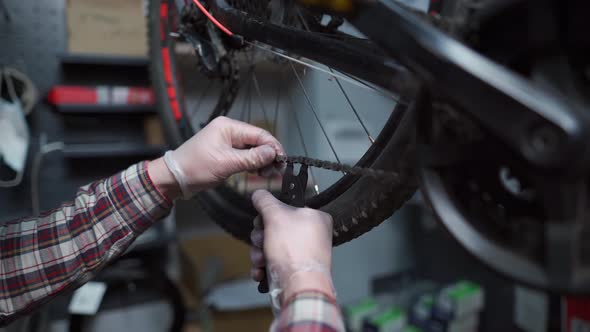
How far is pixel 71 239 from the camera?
56 centimetres

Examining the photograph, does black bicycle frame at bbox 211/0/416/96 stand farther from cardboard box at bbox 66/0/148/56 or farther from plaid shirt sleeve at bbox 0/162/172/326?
cardboard box at bbox 66/0/148/56

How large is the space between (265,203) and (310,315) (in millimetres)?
161

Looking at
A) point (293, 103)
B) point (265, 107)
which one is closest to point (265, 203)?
point (293, 103)

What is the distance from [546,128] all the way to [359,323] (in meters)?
1.32

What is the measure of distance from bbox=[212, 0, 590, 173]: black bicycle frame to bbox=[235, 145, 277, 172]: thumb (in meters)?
0.21

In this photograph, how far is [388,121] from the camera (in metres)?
0.44

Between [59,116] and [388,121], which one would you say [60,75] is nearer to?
[59,116]

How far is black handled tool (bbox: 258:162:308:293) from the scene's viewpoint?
453 millimetres

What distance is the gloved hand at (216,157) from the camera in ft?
1.70

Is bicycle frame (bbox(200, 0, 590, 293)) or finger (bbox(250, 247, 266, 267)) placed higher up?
bicycle frame (bbox(200, 0, 590, 293))

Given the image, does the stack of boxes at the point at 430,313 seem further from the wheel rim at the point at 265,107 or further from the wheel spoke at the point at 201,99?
the wheel spoke at the point at 201,99

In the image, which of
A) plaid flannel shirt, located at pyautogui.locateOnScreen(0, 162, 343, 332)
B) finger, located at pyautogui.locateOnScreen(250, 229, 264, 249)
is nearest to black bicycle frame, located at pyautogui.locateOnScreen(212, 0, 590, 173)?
finger, located at pyautogui.locateOnScreen(250, 229, 264, 249)

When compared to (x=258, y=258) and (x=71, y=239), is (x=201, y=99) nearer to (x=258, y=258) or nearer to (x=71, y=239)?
(x=71, y=239)

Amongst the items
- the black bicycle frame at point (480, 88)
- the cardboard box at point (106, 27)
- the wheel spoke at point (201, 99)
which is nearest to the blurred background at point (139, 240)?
the cardboard box at point (106, 27)
